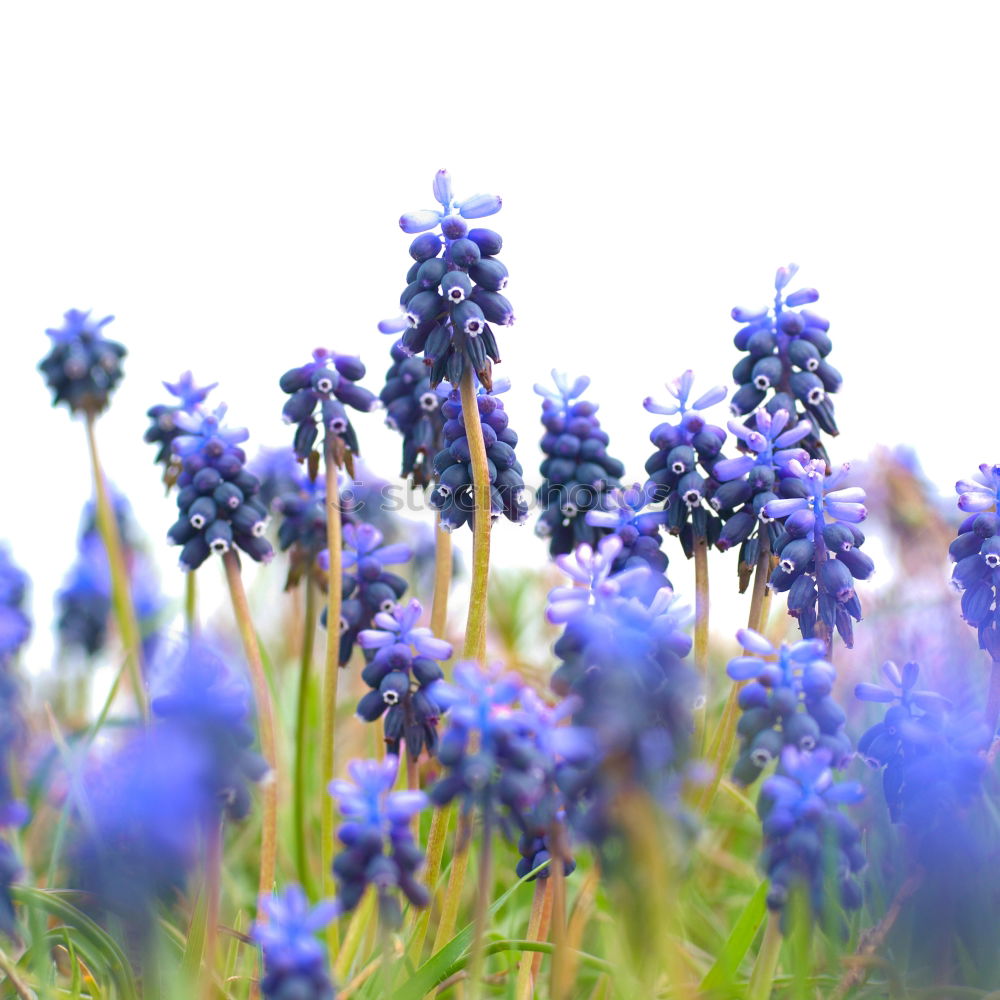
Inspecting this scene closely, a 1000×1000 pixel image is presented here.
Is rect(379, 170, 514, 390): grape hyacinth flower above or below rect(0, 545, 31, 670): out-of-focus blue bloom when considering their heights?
above

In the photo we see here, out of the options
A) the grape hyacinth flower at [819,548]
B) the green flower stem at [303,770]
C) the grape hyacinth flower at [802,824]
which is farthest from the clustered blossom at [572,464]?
the grape hyacinth flower at [802,824]

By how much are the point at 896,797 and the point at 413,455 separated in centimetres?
244

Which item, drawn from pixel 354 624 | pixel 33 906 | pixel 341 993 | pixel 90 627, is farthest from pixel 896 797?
pixel 90 627

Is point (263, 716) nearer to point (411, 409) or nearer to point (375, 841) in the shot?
point (411, 409)

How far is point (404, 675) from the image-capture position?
13.0 feet

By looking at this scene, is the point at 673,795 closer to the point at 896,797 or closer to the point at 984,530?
the point at 896,797

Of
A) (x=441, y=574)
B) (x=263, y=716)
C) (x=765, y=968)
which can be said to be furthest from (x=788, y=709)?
(x=441, y=574)

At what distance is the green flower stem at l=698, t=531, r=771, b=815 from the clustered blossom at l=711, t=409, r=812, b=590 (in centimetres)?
7

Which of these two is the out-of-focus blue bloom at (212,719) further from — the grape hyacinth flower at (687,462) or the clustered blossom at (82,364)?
the clustered blossom at (82,364)

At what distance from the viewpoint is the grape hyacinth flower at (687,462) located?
4324 millimetres

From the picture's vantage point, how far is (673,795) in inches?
109

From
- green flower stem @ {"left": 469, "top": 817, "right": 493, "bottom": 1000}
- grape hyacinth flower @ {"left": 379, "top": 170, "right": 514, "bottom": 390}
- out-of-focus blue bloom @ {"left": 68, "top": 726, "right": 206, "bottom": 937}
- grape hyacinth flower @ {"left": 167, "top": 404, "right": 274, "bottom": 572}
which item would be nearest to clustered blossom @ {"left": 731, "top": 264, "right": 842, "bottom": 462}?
grape hyacinth flower @ {"left": 379, "top": 170, "right": 514, "bottom": 390}

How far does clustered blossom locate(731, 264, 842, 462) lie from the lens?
15.3 ft

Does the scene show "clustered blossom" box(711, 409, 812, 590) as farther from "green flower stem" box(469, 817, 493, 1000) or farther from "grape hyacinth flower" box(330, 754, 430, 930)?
"grape hyacinth flower" box(330, 754, 430, 930)
